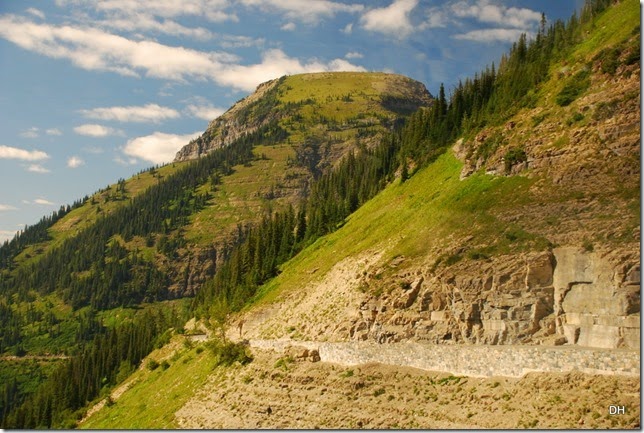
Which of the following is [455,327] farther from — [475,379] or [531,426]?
[531,426]

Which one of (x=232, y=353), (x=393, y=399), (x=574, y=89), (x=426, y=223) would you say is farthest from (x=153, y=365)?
(x=574, y=89)

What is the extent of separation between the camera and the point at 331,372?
167ft

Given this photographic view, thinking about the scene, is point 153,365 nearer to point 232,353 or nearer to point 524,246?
point 232,353

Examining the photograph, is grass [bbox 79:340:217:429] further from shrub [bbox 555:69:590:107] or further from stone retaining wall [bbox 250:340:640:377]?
shrub [bbox 555:69:590:107]

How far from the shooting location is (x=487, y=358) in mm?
40594

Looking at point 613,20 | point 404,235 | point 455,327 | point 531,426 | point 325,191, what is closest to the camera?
point 531,426

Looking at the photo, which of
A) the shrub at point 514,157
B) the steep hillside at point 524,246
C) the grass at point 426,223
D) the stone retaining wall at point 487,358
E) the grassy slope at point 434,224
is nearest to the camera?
the stone retaining wall at point 487,358

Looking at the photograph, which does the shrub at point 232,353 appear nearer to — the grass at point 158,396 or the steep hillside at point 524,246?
the grass at point 158,396

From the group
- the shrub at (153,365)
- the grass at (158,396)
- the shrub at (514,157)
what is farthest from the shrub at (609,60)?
the shrub at (153,365)

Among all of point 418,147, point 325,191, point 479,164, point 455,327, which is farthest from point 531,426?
point 325,191

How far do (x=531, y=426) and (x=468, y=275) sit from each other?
14335mm

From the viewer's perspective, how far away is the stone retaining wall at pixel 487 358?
34250 millimetres

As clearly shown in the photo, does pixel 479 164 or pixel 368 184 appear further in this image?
pixel 368 184

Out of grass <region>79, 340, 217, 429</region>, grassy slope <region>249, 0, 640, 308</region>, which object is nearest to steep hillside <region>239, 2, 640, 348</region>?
grassy slope <region>249, 0, 640, 308</region>
